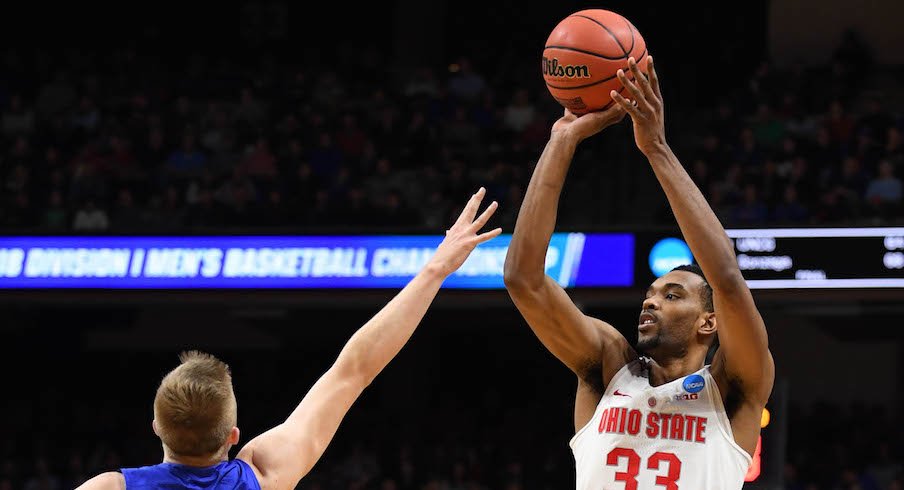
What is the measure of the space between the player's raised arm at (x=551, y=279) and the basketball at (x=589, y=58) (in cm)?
8

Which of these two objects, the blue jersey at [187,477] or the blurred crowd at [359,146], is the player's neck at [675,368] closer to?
the blue jersey at [187,477]

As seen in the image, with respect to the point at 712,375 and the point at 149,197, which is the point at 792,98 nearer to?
the point at 149,197

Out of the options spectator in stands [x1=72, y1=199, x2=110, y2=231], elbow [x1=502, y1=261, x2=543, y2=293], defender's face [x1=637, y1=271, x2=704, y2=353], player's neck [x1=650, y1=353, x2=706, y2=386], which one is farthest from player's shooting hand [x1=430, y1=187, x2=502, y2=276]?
spectator in stands [x1=72, y1=199, x2=110, y2=231]

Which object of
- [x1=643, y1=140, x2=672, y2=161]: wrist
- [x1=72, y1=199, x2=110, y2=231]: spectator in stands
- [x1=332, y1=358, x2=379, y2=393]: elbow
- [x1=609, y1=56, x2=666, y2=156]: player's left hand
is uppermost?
[x1=72, y1=199, x2=110, y2=231]: spectator in stands

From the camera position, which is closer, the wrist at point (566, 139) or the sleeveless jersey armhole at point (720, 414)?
the sleeveless jersey armhole at point (720, 414)

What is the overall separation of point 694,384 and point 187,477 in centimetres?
169

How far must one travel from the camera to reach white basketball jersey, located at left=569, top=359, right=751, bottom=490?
3572 mm

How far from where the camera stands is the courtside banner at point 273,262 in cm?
1084

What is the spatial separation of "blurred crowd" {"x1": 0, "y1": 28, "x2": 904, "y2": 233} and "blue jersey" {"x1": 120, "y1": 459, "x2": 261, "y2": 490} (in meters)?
8.57

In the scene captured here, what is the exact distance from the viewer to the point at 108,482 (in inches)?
95.7

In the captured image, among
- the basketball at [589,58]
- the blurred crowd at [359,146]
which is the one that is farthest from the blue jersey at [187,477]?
the blurred crowd at [359,146]

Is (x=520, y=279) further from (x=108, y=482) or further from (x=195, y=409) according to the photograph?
(x=108, y=482)

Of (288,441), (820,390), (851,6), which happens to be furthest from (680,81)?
(288,441)

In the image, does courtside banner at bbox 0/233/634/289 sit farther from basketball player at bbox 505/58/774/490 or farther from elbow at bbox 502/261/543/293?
elbow at bbox 502/261/543/293
